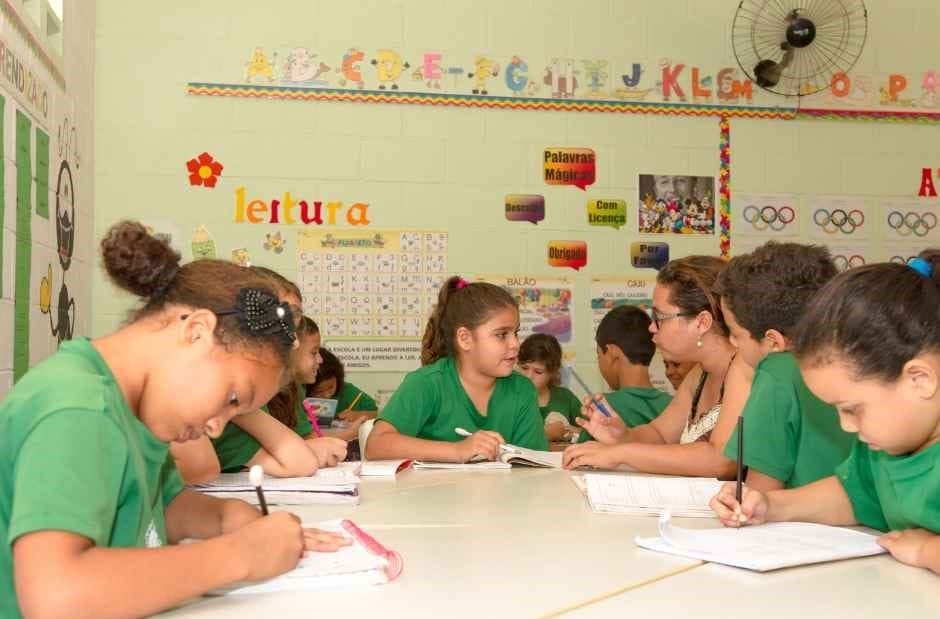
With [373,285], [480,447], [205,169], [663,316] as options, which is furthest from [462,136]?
[480,447]

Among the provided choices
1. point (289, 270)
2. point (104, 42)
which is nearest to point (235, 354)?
point (289, 270)

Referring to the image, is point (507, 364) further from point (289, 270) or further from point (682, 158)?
point (682, 158)

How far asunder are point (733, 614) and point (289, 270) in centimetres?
324

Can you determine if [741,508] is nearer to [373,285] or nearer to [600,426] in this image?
[600,426]

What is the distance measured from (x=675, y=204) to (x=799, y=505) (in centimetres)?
288

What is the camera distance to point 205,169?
407 cm

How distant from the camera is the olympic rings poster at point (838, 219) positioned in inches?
173

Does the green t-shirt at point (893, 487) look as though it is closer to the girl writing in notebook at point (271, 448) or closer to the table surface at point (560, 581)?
the table surface at point (560, 581)

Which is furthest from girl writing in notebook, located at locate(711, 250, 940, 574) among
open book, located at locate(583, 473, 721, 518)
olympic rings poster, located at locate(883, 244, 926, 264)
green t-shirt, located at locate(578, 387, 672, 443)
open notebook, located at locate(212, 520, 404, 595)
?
olympic rings poster, located at locate(883, 244, 926, 264)

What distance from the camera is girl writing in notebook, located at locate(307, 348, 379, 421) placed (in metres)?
3.95

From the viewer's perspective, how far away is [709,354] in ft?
8.26

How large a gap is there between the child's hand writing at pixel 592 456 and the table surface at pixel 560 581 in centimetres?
58

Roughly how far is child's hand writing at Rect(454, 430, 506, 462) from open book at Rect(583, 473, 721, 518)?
43 centimetres

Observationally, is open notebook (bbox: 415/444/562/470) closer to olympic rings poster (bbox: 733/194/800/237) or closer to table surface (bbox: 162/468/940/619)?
table surface (bbox: 162/468/940/619)
